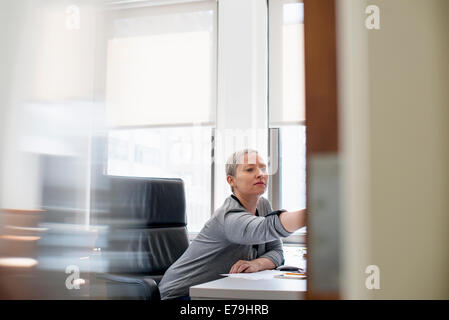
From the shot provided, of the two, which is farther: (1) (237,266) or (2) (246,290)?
(1) (237,266)

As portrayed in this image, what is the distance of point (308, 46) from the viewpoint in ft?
1.60

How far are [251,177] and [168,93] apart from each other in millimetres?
1895

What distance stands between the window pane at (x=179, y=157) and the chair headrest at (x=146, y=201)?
94cm

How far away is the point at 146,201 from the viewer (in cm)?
203

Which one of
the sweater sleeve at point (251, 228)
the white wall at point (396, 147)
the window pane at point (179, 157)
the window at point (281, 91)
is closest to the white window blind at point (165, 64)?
the window pane at point (179, 157)

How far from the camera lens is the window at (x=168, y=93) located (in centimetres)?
318

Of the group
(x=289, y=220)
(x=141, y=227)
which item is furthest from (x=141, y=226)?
(x=289, y=220)

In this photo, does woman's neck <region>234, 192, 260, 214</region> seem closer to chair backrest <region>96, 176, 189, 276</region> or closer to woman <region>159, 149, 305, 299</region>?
woman <region>159, 149, 305, 299</region>

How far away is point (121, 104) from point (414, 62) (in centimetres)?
315

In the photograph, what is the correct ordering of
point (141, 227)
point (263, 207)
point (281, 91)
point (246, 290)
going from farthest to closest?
1. point (281, 91)
2. point (141, 227)
3. point (263, 207)
4. point (246, 290)

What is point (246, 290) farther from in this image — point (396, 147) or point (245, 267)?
point (396, 147)

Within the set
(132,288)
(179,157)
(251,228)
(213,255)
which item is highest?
(179,157)

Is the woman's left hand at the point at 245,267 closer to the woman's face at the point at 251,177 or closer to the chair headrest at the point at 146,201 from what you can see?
the woman's face at the point at 251,177

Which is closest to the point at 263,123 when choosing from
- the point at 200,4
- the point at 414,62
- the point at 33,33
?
the point at 200,4
